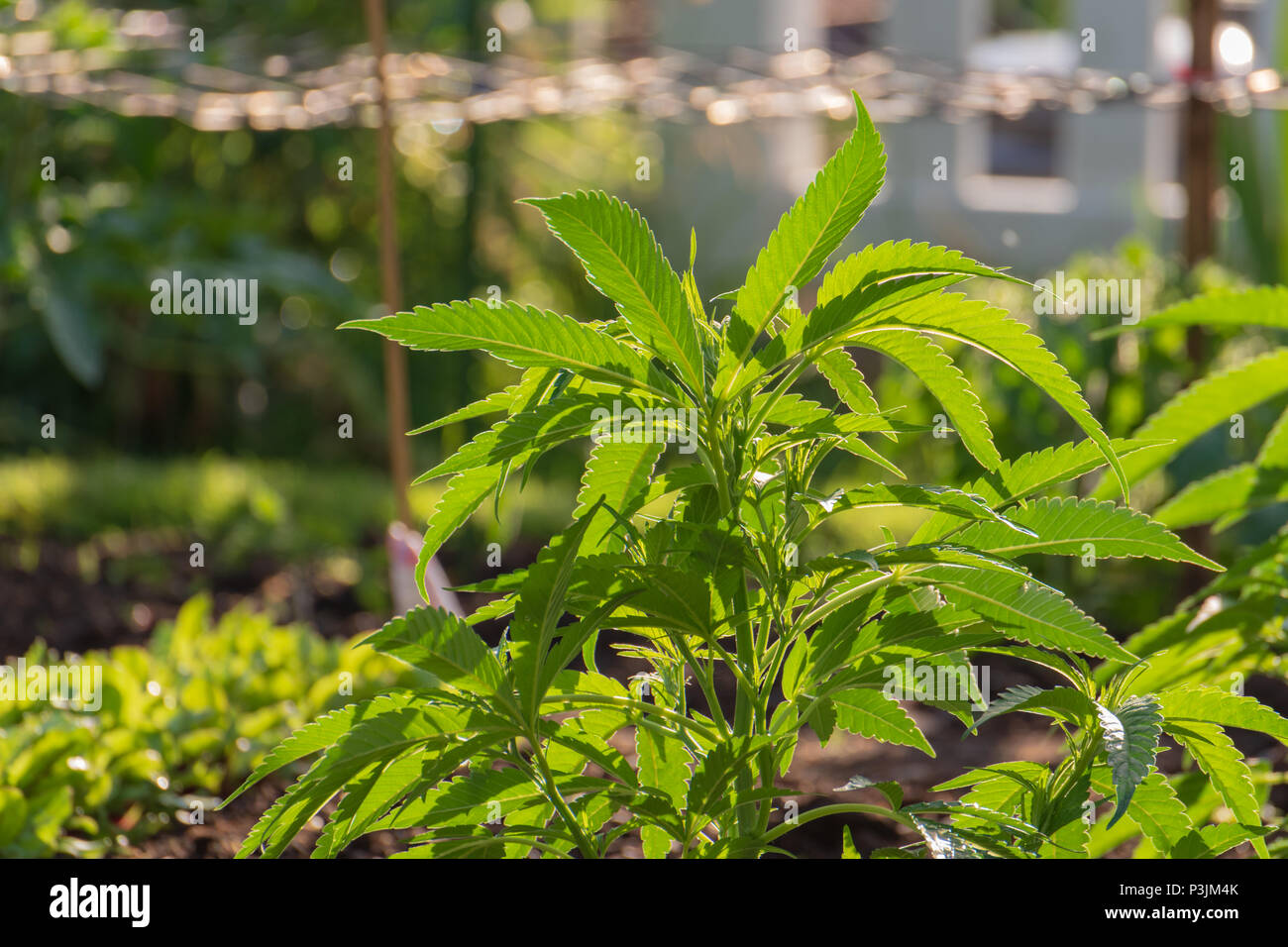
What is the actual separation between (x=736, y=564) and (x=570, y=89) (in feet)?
6.35

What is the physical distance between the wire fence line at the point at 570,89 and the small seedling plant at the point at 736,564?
1558 mm

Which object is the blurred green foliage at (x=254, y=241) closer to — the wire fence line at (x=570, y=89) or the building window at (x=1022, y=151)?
the wire fence line at (x=570, y=89)

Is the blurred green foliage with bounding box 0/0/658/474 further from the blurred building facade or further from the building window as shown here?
the building window

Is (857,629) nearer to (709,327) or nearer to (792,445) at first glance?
(792,445)

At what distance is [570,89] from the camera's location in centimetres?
267

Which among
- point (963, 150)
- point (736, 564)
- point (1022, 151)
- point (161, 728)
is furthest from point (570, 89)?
point (1022, 151)

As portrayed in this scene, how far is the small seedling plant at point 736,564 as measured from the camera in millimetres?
902

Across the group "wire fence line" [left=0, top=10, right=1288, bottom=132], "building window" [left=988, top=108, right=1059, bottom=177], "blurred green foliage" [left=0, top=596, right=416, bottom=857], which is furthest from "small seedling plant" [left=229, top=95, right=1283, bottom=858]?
"building window" [left=988, top=108, right=1059, bottom=177]

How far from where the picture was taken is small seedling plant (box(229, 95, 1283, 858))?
90 cm

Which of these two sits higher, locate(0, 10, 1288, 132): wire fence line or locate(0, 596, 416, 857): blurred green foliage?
locate(0, 10, 1288, 132): wire fence line

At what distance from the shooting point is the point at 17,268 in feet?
9.89

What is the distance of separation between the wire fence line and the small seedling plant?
5.11ft

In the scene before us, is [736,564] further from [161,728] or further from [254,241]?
[254,241]

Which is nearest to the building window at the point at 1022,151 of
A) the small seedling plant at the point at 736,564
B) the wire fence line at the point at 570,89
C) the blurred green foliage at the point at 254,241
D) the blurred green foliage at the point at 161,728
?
the blurred green foliage at the point at 254,241
